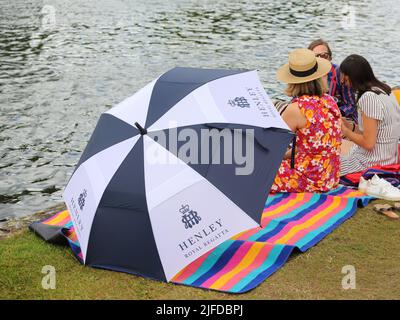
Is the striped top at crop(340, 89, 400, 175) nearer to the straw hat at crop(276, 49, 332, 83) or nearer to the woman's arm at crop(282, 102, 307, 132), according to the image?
the straw hat at crop(276, 49, 332, 83)

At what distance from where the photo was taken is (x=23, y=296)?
625 cm

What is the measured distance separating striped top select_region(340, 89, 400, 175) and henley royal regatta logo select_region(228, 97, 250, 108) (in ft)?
8.42

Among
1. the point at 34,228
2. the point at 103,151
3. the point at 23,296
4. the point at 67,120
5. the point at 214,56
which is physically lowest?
the point at 214,56

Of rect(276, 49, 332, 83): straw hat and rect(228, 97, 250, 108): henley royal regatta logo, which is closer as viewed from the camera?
rect(228, 97, 250, 108): henley royal regatta logo

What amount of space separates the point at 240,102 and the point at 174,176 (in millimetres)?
1128

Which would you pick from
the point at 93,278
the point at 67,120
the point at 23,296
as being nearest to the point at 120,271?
the point at 93,278

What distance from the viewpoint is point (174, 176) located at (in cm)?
616

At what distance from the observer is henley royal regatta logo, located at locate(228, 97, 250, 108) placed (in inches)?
265

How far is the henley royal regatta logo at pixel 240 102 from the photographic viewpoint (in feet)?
22.1

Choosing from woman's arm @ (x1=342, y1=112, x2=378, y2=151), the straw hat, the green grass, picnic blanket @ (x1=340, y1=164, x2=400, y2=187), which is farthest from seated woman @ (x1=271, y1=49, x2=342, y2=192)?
the green grass

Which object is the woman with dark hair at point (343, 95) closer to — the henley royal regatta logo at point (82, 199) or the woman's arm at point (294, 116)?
the woman's arm at point (294, 116)

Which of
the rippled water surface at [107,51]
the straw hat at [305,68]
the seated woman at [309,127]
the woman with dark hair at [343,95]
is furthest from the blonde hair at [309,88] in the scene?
the rippled water surface at [107,51]
